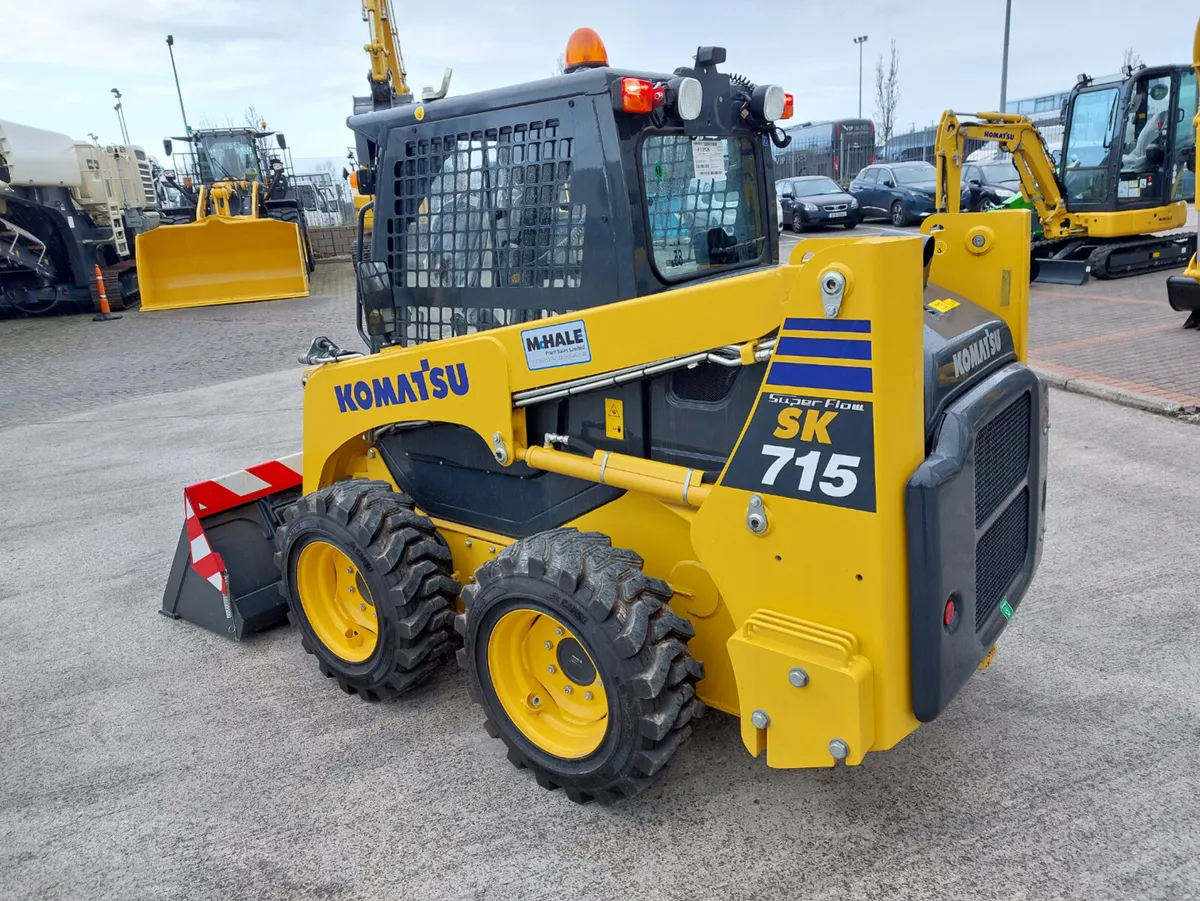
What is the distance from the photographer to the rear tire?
3.21m

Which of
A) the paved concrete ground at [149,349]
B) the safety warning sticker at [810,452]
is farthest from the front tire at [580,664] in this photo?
the paved concrete ground at [149,349]

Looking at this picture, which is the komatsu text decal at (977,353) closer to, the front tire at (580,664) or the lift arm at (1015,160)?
the front tire at (580,664)

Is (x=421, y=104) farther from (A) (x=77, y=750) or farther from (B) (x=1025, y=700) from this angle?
(B) (x=1025, y=700)

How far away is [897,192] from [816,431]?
20.6 meters

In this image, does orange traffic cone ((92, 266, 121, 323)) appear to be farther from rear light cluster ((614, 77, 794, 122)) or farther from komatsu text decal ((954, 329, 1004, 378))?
komatsu text decal ((954, 329, 1004, 378))

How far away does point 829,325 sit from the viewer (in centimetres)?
212

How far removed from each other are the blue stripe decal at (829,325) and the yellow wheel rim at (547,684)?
118cm

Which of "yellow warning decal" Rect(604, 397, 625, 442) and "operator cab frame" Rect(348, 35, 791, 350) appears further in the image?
"yellow warning decal" Rect(604, 397, 625, 442)

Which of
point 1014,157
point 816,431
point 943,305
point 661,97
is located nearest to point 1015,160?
point 1014,157

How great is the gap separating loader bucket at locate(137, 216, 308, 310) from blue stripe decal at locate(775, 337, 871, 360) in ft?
49.0

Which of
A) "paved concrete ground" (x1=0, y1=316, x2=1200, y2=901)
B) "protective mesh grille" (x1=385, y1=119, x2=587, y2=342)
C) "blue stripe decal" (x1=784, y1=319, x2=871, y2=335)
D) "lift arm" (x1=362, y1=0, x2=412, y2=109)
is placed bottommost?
"paved concrete ground" (x1=0, y1=316, x2=1200, y2=901)

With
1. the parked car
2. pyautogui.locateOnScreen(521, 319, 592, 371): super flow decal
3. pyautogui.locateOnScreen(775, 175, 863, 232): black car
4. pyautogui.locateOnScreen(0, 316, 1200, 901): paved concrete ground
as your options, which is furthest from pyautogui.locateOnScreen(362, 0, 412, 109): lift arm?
the parked car

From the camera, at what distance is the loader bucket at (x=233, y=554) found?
4023 millimetres

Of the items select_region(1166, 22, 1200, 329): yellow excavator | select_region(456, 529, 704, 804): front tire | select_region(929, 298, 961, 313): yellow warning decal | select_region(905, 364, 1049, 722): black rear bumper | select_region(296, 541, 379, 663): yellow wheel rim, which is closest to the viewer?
select_region(905, 364, 1049, 722): black rear bumper
